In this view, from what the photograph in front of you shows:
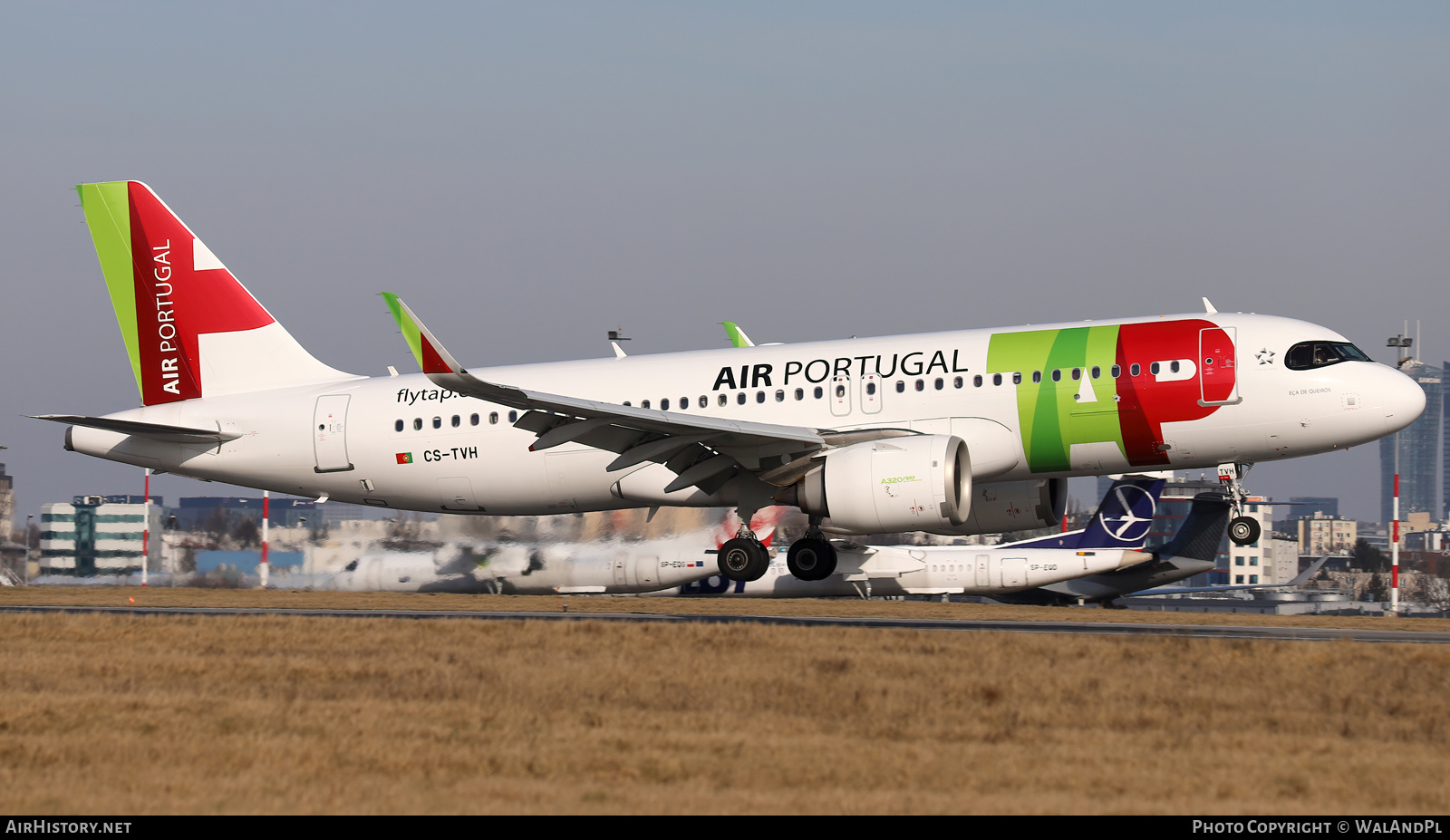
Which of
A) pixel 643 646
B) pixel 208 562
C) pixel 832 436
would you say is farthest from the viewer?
pixel 208 562

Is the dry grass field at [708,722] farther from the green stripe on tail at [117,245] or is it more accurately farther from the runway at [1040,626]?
the green stripe on tail at [117,245]

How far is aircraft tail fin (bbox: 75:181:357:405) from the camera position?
31016 millimetres

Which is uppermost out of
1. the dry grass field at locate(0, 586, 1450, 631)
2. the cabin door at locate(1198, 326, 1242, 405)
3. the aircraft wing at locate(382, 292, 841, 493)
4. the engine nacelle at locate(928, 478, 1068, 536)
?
the cabin door at locate(1198, 326, 1242, 405)

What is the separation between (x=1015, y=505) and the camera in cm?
2836

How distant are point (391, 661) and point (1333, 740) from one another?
38.9ft

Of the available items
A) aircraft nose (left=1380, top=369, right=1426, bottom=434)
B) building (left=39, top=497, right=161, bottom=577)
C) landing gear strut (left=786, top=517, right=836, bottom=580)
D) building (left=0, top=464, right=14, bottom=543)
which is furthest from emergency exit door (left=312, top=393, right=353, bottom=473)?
building (left=0, top=464, right=14, bottom=543)

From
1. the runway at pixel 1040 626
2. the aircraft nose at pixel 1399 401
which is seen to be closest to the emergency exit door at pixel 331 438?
the runway at pixel 1040 626

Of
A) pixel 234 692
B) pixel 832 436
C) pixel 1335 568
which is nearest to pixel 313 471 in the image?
pixel 832 436

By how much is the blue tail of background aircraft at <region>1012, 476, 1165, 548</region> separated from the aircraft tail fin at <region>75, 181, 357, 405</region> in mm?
35536

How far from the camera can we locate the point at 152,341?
102ft

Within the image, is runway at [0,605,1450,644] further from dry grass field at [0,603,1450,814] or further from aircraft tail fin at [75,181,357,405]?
aircraft tail fin at [75,181,357,405]

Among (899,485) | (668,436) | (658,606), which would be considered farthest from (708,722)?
(658,606)

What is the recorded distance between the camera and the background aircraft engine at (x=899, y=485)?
24.6 m

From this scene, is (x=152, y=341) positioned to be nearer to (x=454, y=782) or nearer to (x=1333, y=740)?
(x=454, y=782)
